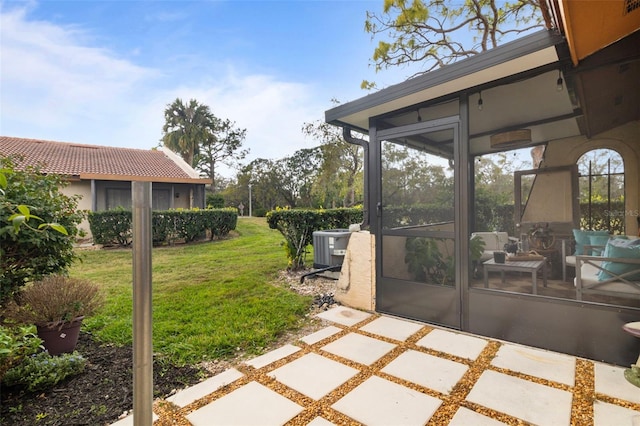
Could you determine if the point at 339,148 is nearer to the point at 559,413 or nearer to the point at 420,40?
the point at 420,40

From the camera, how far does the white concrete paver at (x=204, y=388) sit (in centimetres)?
191

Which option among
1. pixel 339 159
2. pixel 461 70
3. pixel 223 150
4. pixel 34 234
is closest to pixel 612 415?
pixel 461 70

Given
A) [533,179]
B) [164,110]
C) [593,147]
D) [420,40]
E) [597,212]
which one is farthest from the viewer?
[164,110]

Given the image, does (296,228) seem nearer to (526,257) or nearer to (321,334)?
(321,334)

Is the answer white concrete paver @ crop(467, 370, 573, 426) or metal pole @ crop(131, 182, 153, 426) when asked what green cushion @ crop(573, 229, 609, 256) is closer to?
white concrete paver @ crop(467, 370, 573, 426)

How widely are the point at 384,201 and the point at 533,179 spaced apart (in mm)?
1710

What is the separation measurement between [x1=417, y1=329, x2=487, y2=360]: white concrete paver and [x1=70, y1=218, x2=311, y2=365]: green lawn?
1.40 metres

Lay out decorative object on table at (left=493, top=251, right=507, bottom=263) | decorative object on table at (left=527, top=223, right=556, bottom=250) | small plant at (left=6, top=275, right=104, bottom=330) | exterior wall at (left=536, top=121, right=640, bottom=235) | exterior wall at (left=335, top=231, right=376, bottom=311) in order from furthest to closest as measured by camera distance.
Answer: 1. exterior wall at (left=335, top=231, right=376, bottom=311)
2. decorative object on table at (left=527, top=223, right=556, bottom=250)
3. decorative object on table at (left=493, top=251, right=507, bottom=263)
4. exterior wall at (left=536, top=121, right=640, bottom=235)
5. small plant at (left=6, top=275, right=104, bottom=330)

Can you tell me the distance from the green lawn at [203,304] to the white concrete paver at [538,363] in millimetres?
1976

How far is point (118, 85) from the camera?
8156 mm

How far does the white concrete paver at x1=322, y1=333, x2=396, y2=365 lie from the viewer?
2.46m

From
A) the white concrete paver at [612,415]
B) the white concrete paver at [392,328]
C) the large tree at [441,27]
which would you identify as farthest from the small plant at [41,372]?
the large tree at [441,27]

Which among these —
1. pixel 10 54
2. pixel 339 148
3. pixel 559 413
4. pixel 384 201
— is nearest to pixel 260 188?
pixel 339 148

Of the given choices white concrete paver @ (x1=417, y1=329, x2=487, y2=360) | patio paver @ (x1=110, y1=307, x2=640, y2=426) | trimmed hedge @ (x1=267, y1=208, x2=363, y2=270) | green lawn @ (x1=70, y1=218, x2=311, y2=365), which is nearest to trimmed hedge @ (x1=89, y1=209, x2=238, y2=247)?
green lawn @ (x1=70, y1=218, x2=311, y2=365)
